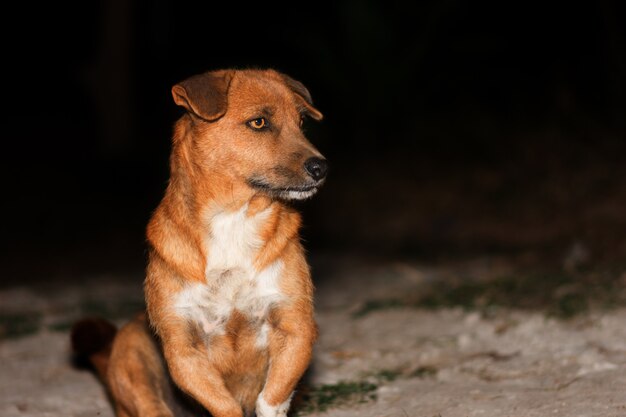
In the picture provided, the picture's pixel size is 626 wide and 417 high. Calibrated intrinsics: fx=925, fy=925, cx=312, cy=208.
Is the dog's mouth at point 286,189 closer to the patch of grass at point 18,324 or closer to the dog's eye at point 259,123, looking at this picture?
the dog's eye at point 259,123

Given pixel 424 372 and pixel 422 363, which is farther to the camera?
pixel 422 363

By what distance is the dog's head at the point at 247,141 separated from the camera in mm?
4930

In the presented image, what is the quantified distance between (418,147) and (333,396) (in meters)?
10.4

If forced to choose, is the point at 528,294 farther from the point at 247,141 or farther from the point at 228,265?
the point at 228,265

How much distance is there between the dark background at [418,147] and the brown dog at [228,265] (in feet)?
19.0

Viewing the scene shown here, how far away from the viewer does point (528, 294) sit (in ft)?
27.5

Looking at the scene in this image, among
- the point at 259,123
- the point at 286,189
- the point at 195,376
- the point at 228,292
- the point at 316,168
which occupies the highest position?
the point at 259,123

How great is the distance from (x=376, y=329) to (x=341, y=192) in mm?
7500

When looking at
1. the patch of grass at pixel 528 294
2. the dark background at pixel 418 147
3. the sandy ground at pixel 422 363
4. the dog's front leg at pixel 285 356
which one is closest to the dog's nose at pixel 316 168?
the dog's front leg at pixel 285 356

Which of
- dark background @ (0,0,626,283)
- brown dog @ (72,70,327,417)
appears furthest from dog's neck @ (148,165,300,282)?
dark background @ (0,0,626,283)

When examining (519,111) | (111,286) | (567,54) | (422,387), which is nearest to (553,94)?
(519,111)

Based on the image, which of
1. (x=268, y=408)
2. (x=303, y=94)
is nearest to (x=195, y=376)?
(x=268, y=408)

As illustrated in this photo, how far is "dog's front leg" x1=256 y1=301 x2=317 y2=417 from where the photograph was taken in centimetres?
468

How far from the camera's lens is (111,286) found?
11.0 meters
